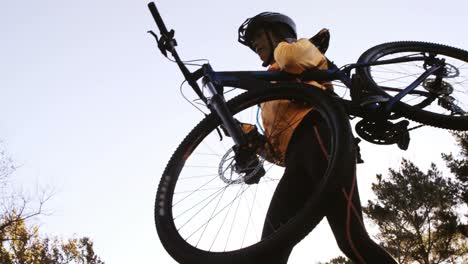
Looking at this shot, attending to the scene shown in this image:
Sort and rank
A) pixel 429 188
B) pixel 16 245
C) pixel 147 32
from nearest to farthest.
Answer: pixel 147 32 < pixel 429 188 < pixel 16 245

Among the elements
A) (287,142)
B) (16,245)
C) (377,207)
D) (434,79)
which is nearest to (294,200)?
(287,142)

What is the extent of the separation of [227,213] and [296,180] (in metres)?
0.54

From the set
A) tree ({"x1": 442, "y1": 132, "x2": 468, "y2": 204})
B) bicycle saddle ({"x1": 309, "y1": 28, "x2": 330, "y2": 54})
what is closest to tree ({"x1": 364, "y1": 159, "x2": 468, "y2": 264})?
tree ({"x1": 442, "y1": 132, "x2": 468, "y2": 204})

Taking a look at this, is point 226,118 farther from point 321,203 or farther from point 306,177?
point 321,203

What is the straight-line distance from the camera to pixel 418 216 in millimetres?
18109

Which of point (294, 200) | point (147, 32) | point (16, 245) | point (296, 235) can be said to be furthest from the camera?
point (16, 245)

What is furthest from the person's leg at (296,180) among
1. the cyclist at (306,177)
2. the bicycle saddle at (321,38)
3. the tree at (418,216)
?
the tree at (418,216)

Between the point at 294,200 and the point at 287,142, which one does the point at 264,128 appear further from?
the point at 294,200

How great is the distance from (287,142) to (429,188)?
18.3m

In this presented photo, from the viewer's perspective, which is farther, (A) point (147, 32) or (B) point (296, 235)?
(A) point (147, 32)

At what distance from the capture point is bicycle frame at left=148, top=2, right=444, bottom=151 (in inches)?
96.5

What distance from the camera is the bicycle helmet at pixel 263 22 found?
121 inches

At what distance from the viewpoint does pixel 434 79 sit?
3.38m

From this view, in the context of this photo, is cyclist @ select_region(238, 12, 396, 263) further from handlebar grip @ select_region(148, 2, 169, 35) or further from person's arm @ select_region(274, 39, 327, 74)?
handlebar grip @ select_region(148, 2, 169, 35)
